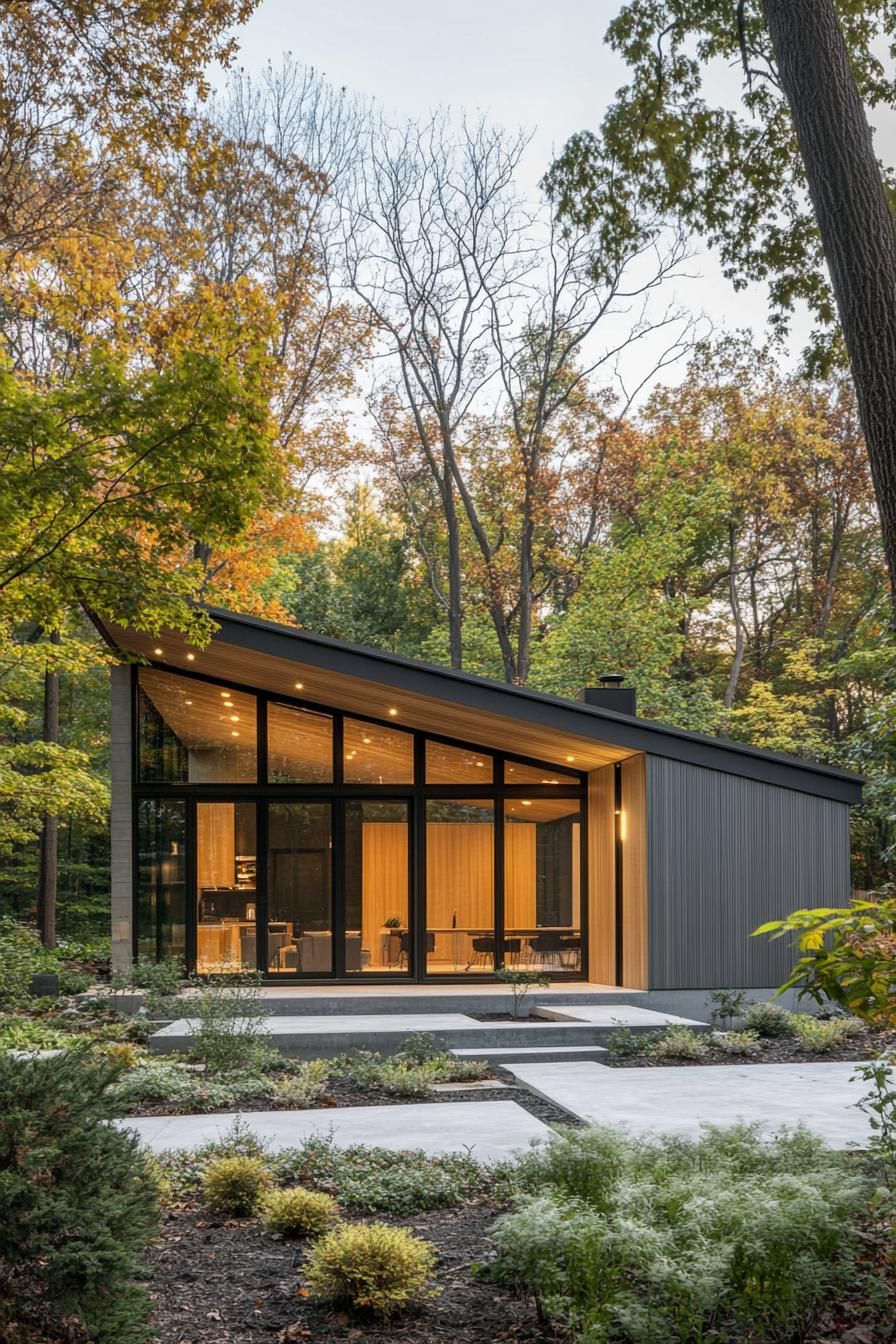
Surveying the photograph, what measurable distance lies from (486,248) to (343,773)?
11239 millimetres

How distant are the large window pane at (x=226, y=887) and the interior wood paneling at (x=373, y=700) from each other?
5.56ft

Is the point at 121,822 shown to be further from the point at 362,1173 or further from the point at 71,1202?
the point at 71,1202

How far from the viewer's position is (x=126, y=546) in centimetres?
805

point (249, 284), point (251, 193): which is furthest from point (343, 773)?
point (251, 193)

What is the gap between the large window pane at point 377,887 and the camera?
14.0m

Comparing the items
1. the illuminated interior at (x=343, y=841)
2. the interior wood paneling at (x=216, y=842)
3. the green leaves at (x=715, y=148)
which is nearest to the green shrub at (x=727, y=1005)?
the illuminated interior at (x=343, y=841)

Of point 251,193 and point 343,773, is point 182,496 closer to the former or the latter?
→ point 343,773

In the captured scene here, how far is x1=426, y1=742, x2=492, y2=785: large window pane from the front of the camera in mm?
14242

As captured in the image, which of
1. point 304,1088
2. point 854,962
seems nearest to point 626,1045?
point 304,1088

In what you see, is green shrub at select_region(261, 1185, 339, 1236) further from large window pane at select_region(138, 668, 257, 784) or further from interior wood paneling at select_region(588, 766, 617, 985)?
large window pane at select_region(138, 668, 257, 784)

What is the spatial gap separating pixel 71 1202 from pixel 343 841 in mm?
10907

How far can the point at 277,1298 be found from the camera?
389 cm

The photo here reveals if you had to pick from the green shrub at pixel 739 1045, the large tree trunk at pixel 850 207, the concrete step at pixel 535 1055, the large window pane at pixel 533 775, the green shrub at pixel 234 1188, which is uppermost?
the large tree trunk at pixel 850 207

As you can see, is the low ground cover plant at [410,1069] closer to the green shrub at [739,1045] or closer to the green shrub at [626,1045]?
the green shrub at [626,1045]
